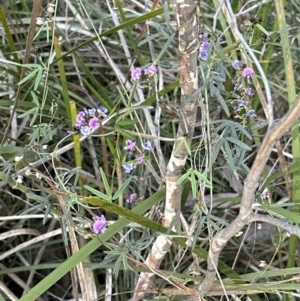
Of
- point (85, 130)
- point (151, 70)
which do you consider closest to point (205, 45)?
point (151, 70)

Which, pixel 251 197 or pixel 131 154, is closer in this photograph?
pixel 251 197

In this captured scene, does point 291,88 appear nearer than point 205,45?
No

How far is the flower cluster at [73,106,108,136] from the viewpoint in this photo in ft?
1.92

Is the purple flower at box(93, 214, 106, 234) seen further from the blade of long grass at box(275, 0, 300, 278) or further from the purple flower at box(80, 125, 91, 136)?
the blade of long grass at box(275, 0, 300, 278)

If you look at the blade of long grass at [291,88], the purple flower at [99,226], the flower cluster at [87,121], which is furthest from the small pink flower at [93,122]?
the blade of long grass at [291,88]

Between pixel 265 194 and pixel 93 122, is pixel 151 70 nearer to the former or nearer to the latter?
pixel 93 122

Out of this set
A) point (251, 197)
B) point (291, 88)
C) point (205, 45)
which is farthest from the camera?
point (291, 88)

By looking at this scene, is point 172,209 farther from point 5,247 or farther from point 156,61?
point 5,247

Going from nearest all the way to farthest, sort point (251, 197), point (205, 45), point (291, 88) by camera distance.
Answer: point (251, 197) → point (205, 45) → point (291, 88)

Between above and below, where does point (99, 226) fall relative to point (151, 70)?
below

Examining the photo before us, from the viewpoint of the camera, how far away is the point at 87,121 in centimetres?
60

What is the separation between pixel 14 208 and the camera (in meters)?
0.89

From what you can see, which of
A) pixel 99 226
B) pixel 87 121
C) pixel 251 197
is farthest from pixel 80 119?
pixel 251 197

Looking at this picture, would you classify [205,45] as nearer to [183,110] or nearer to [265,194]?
[183,110]
